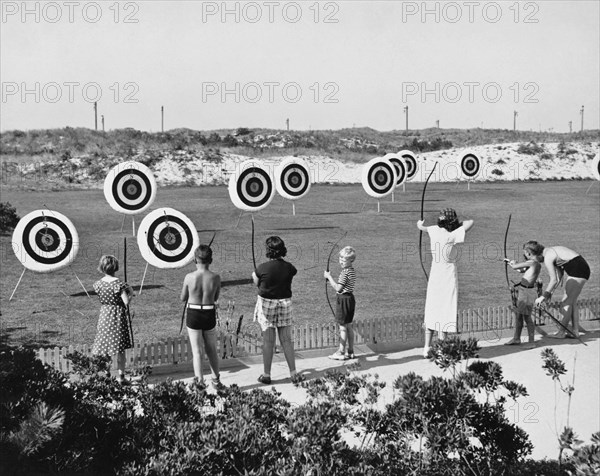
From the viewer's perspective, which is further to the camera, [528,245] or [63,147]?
[63,147]

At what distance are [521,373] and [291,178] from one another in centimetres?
2004

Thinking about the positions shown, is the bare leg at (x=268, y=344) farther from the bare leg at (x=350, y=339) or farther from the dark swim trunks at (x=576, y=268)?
the dark swim trunks at (x=576, y=268)

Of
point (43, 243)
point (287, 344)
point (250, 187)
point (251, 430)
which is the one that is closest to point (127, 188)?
point (250, 187)

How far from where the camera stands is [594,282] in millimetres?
15156

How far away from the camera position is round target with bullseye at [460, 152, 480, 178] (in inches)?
1651

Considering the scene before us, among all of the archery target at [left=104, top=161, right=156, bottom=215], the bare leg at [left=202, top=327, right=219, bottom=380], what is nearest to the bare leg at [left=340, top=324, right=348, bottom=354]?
the bare leg at [left=202, top=327, right=219, bottom=380]

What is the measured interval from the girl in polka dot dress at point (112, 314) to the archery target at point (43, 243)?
4.57 metres

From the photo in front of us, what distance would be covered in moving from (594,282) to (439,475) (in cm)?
1185

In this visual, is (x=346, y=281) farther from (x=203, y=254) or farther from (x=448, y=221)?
(x=203, y=254)

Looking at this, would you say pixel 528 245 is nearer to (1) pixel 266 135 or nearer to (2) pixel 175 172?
(2) pixel 175 172

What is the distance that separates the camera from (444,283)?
8.55m

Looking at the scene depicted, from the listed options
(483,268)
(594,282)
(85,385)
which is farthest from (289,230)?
(85,385)

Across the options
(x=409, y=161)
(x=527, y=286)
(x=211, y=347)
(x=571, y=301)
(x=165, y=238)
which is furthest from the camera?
(x=409, y=161)

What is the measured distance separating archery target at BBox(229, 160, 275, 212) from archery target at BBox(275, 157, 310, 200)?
20.1ft
